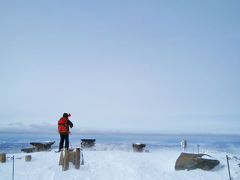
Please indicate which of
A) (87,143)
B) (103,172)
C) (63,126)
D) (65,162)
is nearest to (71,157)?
(65,162)

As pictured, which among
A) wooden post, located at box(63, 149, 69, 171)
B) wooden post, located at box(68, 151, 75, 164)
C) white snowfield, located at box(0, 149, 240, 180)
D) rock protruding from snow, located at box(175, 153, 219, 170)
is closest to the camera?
white snowfield, located at box(0, 149, 240, 180)

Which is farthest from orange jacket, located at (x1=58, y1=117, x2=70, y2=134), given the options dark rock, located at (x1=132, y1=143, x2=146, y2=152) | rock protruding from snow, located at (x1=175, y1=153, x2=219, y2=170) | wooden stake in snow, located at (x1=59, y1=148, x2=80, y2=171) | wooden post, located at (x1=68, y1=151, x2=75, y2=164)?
dark rock, located at (x1=132, y1=143, x2=146, y2=152)

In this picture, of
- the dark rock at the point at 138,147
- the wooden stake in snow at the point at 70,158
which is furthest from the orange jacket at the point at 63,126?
the dark rock at the point at 138,147

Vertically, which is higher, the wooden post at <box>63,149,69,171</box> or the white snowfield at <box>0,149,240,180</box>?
the wooden post at <box>63,149,69,171</box>

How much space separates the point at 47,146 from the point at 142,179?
10.4 metres

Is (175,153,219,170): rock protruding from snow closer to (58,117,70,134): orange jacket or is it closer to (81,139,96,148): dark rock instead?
(58,117,70,134): orange jacket

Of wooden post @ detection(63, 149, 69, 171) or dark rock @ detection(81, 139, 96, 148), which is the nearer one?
wooden post @ detection(63, 149, 69, 171)

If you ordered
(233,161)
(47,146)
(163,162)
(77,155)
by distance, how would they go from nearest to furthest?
(77,155) < (233,161) < (163,162) < (47,146)

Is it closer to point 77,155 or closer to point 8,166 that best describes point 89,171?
point 77,155

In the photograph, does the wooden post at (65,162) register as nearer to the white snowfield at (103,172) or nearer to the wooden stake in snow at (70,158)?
the wooden stake in snow at (70,158)

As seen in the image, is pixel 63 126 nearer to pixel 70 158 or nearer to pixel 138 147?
pixel 70 158

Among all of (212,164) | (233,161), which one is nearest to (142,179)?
(212,164)

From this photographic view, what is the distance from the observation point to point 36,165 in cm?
944

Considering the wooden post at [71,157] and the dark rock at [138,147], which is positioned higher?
the wooden post at [71,157]
